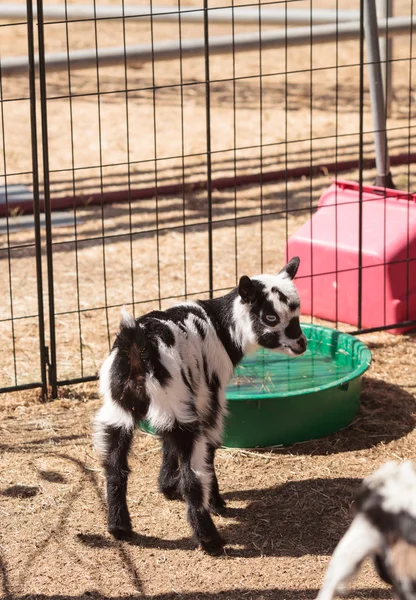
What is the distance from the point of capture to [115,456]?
4.77 m

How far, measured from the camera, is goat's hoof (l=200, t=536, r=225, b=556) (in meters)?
4.71

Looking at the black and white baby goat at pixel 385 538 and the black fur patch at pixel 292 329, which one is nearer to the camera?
the black and white baby goat at pixel 385 538

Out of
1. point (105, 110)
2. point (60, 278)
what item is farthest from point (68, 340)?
point (105, 110)

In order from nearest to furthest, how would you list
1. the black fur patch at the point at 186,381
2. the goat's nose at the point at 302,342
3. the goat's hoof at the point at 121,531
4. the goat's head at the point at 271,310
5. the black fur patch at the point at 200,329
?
1. the black fur patch at the point at 186,381
2. the goat's hoof at the point at 121,531
3. the black fur patch at the point at 200,329
4. the goat's head at the point at 271,310
5. the goat's nose at the point at 302,342

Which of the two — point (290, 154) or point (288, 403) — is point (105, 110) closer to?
point (290, 154)

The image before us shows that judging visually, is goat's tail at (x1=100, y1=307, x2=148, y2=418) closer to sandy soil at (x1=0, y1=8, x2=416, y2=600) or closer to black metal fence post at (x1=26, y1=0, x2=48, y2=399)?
sandy soil at (x1=0, y1=8, x2=416, y2=600)

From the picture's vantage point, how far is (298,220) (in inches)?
368

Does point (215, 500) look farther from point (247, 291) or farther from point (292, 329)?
point (247, 291)

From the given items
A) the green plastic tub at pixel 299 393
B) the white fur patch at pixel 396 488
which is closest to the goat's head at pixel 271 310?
Result: the green plastic tub at pixel 299 393

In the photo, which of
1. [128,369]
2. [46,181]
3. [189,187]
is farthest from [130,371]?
[189,187]

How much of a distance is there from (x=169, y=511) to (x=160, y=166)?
20.8 feet

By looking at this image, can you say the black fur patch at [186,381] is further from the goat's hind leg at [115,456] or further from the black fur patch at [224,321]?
the black fur patch at [224,321]

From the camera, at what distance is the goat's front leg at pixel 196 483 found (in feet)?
15.3

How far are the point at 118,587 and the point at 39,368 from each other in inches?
97.2
